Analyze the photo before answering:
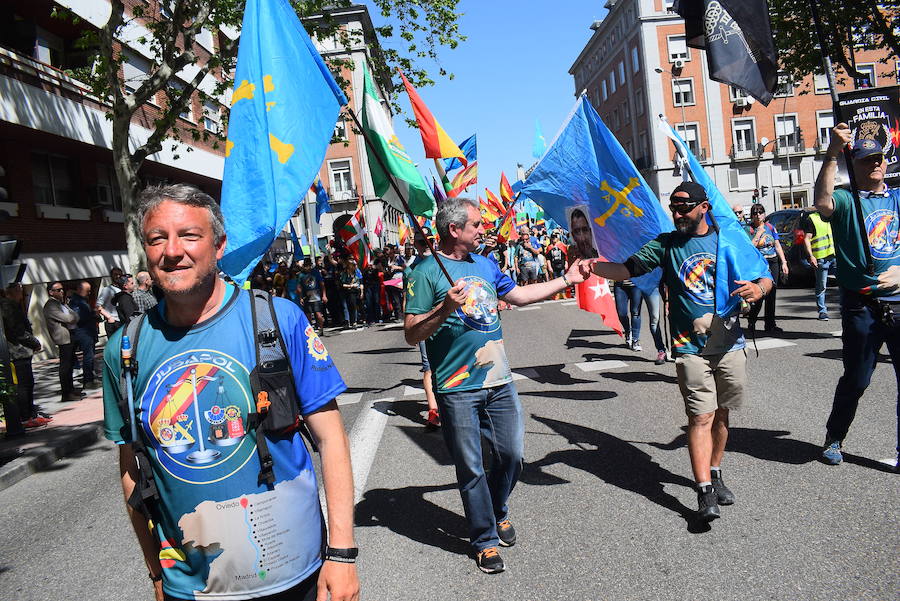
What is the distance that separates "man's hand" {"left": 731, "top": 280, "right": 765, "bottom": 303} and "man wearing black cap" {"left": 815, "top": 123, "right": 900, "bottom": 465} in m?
0.99

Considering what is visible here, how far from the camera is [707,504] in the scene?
4094 mm

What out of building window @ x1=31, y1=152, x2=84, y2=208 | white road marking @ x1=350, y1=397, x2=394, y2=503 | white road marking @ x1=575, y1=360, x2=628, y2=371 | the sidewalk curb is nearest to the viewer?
white road marking @ x1=350, y1=397, x2=394, y2=503

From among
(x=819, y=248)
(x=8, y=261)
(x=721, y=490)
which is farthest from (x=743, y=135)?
(x=721, y=490)

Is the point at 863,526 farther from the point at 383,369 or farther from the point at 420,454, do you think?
the point at 383,369

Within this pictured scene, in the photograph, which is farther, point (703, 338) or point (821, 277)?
point (821, 277)

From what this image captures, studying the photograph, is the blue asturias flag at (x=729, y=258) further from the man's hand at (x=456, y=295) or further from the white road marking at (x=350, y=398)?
the white road marking at (x=350, y=398)

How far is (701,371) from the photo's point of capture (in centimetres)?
436

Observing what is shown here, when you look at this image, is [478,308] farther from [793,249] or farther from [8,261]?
[793,249]

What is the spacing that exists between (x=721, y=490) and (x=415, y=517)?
1914 millimetres

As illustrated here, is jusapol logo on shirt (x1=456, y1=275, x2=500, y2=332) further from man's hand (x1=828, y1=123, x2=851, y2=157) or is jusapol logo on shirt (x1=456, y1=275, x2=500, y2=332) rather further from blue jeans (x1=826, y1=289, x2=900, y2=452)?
blue jeans (x1=826, y1=289, x2=900, y2=452)

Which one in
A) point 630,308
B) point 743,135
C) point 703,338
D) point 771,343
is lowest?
point 771,343

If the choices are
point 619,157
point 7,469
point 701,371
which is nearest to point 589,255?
point 619,157

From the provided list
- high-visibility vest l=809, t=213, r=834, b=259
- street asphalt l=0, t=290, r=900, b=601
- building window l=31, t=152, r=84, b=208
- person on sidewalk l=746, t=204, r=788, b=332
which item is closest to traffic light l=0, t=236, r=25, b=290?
street asphalt l=0, t=290, r=900, b=601

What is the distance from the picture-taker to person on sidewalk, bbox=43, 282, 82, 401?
10.9 m
